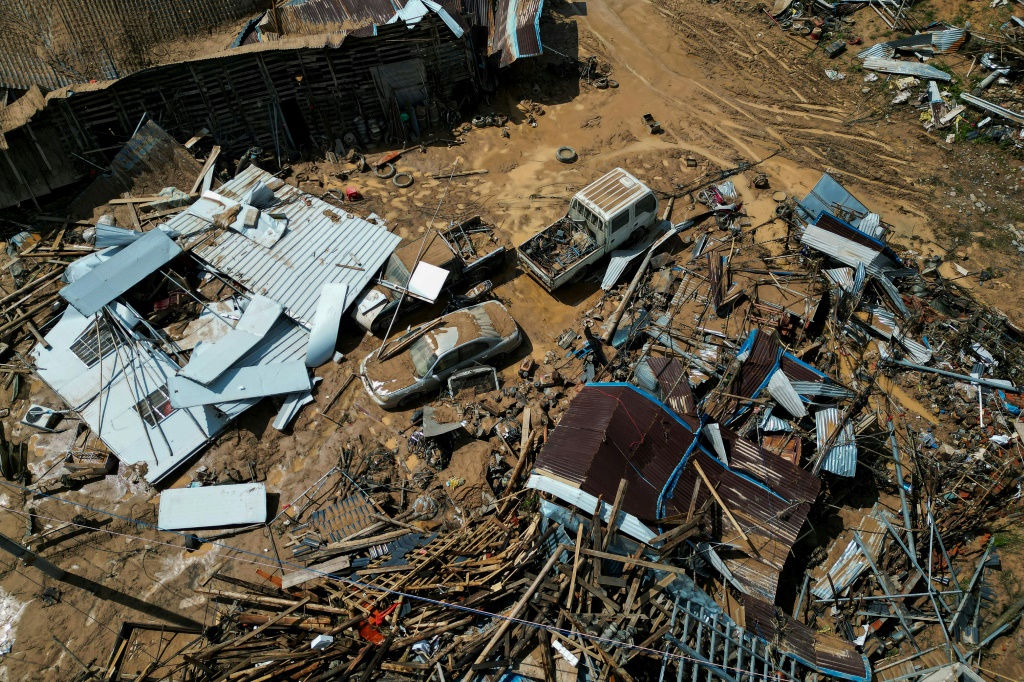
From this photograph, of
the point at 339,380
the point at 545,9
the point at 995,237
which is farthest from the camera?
the point at 545,9

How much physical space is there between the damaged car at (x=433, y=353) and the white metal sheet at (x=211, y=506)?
11.4 feet

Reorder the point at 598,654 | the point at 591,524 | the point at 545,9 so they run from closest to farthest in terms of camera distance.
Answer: the point at 598,654
the point at 591,524
the point at 545,9

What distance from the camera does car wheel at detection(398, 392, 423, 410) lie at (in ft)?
47.2

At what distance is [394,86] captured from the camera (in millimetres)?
20578

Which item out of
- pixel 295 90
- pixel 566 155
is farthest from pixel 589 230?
pixel 295 90

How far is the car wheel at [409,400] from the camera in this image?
14.4 metres

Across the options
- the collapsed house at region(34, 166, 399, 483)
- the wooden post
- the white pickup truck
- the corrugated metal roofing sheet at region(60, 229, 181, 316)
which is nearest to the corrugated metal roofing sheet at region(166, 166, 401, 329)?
the collapsed house at region(34, 166, 399, 483)

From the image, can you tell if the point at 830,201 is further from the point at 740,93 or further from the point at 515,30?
the point at 515,30

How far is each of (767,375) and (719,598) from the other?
5041 millimetres

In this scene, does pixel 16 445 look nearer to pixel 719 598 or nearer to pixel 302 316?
pixel 302 316

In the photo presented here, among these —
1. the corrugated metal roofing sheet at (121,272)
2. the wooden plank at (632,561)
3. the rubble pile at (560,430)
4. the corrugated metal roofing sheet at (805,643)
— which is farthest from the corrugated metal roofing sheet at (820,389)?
the corrugated metal roofing sheet at (121,272)

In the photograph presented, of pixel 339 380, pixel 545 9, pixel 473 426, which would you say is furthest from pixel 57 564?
pixel 545 9

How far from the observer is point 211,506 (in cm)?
1281

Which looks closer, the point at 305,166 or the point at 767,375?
the point at 767,375
